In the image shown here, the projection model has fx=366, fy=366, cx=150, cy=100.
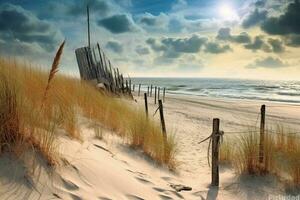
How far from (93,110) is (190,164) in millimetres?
2282

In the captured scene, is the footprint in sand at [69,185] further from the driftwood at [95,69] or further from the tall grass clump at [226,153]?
the driftwood at [95,69]

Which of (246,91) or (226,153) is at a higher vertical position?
(226,153)

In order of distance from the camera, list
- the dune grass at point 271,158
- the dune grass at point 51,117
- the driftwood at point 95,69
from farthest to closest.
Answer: the driftwood at point 95,69 → the dune grass at point 271,158 → the dune grass at point 51,117

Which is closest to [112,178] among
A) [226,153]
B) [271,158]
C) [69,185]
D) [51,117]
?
[69,185]

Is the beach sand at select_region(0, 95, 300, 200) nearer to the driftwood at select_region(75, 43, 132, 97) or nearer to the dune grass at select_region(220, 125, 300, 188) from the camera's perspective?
the dune grass at select_region(220, 125, 300, 188)

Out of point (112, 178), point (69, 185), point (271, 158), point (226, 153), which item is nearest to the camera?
point (69, 185)

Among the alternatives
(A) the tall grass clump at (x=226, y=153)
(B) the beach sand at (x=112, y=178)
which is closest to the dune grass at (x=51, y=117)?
(B) the beach sand at (x=112, y=178)

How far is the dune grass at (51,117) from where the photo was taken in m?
3.62

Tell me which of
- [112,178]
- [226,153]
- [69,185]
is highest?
[69,185]

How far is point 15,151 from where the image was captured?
3510mm

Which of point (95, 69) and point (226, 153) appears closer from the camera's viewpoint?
point (226, 153)

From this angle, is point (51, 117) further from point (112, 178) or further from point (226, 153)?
point (226, 153)

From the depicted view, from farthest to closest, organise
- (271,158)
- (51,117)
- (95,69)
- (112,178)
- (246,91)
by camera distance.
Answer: (246,91), (95,69), (271,158), (51,117), (112,178)

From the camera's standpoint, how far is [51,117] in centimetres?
467
